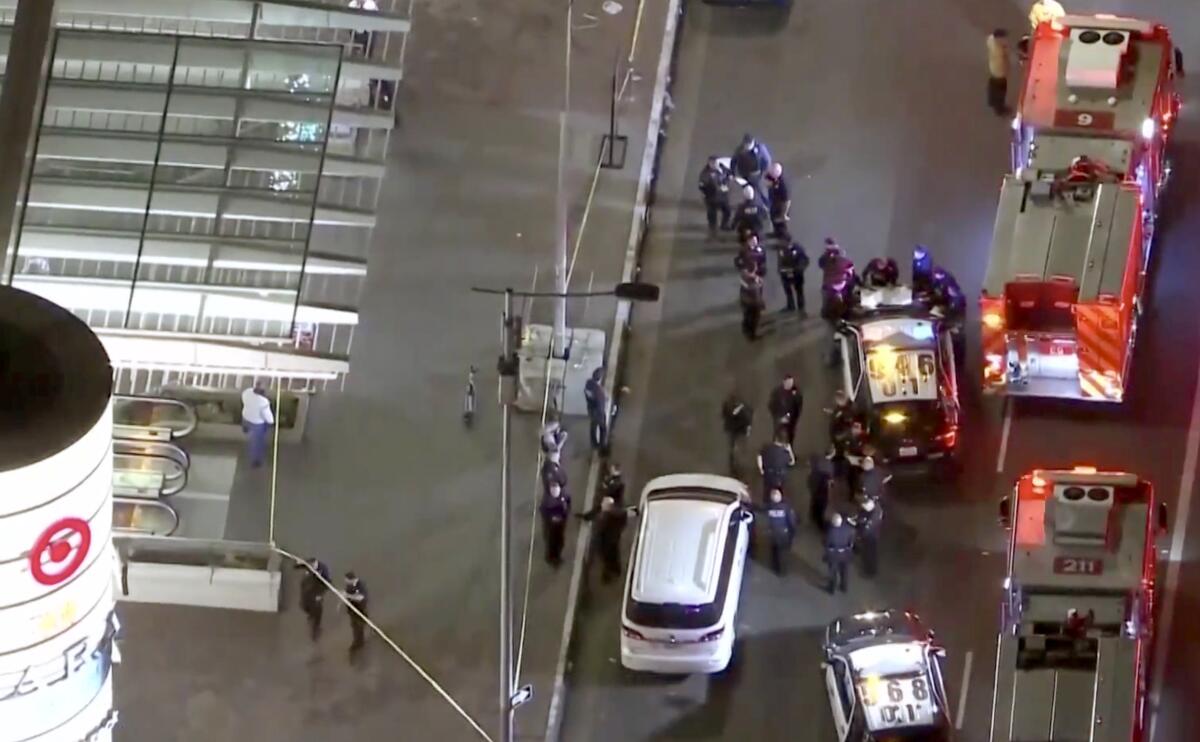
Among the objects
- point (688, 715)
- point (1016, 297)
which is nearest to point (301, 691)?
point (688, 715)

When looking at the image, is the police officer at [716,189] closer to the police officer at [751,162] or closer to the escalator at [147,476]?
the police officer at [751,162]

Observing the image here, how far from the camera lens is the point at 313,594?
2880 centimetres

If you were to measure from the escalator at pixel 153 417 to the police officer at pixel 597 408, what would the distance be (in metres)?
5.69

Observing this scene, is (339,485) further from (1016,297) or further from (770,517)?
(1016,297)

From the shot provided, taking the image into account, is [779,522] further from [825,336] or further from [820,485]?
[825,336]

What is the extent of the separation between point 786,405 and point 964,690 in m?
4.53

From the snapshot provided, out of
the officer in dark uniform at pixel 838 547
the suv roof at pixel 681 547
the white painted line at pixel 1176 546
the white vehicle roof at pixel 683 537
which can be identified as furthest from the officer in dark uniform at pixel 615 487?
the white painted line at pixel 1176 546

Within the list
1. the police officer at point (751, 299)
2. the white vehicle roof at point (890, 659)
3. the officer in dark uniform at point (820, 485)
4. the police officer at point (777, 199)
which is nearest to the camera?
the white vehicle roof at point (890, 659)

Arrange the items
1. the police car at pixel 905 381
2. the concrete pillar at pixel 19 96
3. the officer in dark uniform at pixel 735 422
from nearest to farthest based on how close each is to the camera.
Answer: the concrete pillar at pixel 19 96
the police car at pixel 905 381
the officer in dark uniform at pixel 735 422

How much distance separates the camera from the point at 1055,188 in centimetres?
2931

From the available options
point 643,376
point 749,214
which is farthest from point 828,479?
point 749,214

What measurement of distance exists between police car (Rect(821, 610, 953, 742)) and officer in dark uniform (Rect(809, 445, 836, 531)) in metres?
2.22

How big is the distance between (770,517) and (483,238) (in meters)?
7.64

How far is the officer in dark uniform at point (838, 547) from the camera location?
28.0 metres
